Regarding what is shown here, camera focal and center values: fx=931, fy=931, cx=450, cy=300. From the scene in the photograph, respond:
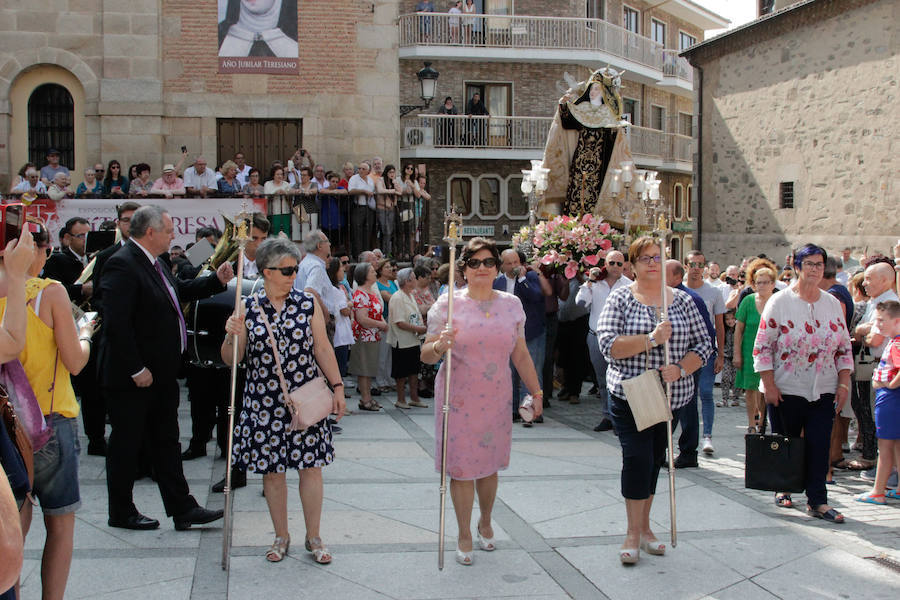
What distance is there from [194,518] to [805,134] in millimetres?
A: 20674

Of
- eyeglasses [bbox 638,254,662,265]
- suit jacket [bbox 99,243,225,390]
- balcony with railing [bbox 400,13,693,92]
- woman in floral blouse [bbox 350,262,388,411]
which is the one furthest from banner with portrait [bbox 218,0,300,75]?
balcony with railing [bbox 400,13,693,92]

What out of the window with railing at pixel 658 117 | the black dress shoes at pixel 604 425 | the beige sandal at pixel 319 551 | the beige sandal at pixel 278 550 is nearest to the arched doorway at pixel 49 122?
the black dress shoes at pixel 604 425

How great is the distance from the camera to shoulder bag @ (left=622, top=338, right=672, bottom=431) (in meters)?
5.45

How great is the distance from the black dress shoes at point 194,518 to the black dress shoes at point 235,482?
906 mm

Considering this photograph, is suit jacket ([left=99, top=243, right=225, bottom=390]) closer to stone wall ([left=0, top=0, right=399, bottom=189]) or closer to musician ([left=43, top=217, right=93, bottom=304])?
musician ([left=43, top=217, right=93, bottom=304])

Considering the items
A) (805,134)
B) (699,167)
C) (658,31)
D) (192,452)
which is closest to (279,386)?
(192,452)

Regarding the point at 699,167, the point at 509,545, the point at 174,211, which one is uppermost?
the point at 699,167

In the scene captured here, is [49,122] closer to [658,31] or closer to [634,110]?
[634,110]

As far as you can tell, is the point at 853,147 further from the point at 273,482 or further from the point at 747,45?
the point at 273,482

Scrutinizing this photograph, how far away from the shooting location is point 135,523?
19.5 ft

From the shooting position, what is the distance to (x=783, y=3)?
25016 mm

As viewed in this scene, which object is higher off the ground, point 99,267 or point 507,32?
point 507,32

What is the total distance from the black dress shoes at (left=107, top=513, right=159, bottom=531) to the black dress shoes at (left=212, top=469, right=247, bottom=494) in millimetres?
937

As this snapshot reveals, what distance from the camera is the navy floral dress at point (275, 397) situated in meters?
5.34
